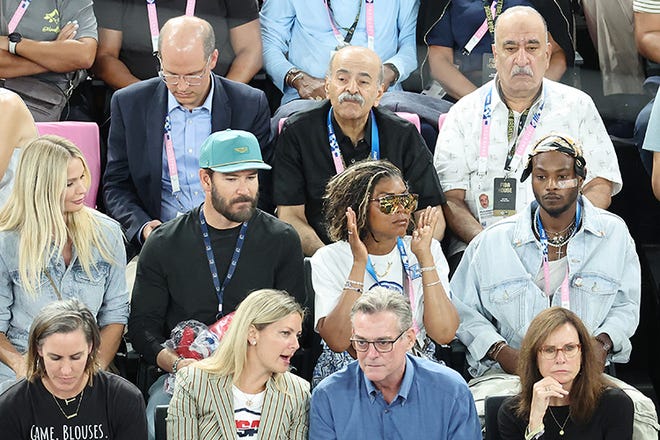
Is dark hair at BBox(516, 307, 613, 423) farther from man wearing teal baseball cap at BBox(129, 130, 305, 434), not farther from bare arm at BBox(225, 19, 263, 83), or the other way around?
bare arm at BBox(225, 19, 263, 83)

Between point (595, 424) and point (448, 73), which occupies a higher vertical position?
point (448, 73)

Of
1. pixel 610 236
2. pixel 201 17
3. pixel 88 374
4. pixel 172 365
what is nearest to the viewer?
pixel 88 374

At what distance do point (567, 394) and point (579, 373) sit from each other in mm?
89

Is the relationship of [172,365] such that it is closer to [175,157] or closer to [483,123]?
[175,157]

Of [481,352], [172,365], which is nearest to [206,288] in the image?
[172,365]

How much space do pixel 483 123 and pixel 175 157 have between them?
1.32m

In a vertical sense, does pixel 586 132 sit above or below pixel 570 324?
above

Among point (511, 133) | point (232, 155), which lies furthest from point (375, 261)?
point (511, 133)

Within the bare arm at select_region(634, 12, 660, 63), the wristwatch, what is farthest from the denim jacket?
the bare arm at select_region(634, 12, 660, 63)

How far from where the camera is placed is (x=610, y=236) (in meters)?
5.36

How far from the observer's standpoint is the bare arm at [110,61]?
21.6 feet

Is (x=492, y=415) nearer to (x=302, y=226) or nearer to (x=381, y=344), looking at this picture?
(x=381, y=344)

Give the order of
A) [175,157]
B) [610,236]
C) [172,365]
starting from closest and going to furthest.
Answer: [172,365], [610,236], [175,157]

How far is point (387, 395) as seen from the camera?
464 cm
